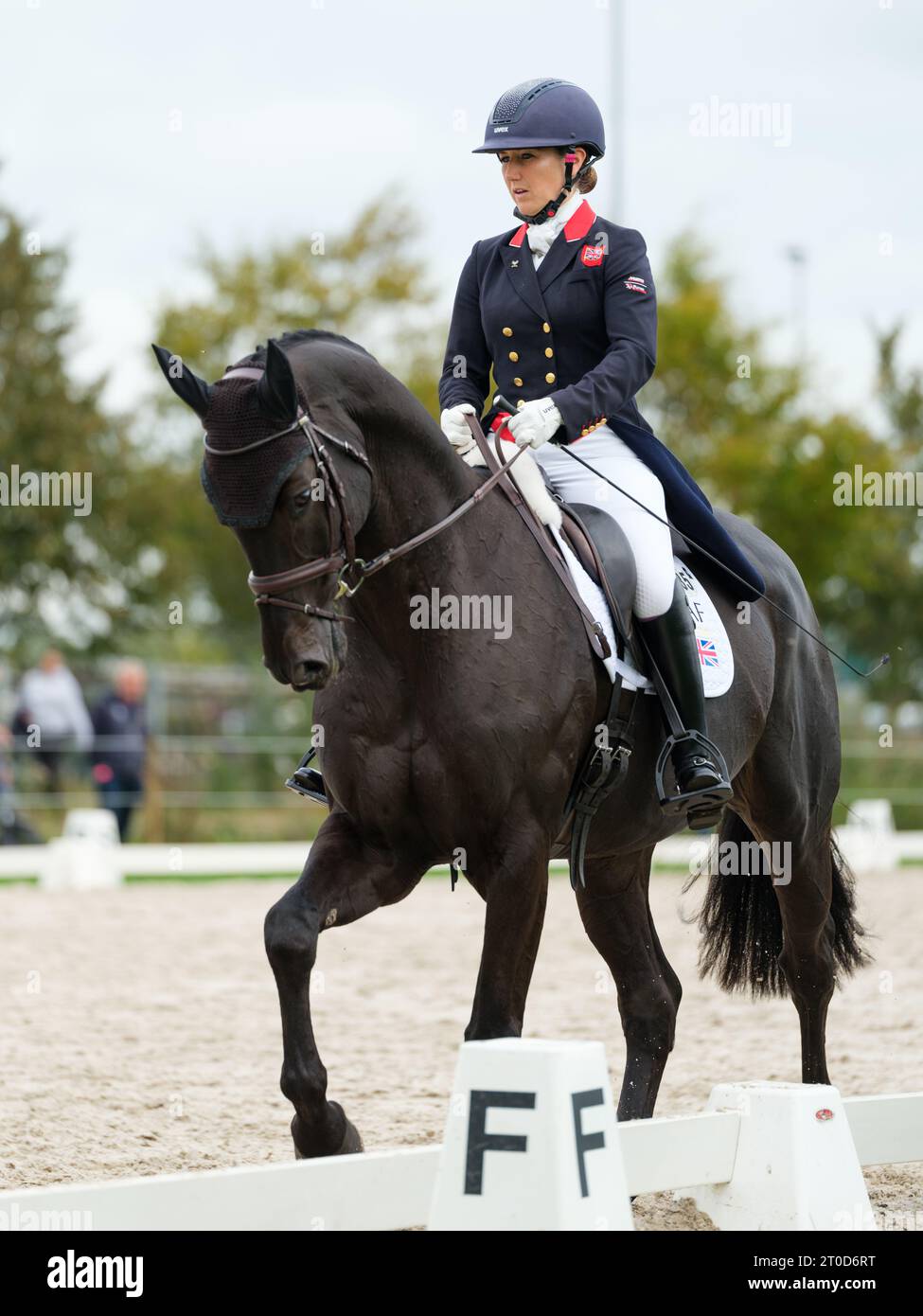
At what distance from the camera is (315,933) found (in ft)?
14.4

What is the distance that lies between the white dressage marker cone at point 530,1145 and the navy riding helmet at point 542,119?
2.60 metres

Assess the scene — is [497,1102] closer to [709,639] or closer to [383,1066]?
[709,639]

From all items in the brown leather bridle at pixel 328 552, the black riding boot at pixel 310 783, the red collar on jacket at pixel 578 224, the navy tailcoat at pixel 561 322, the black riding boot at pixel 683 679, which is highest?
the red collar on jacket at pixel 578 224

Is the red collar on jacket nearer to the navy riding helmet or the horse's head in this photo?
the navy riding helmet

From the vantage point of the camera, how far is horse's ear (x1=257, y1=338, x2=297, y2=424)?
3.86 metres

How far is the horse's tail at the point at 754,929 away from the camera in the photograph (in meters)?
6.34

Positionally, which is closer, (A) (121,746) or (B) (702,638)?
(B) (702,638)

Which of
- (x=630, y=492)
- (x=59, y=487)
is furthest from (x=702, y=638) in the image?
(x=59, y=487)

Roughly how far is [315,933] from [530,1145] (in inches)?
44.4

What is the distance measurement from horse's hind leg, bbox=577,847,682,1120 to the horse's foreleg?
122 centimetres

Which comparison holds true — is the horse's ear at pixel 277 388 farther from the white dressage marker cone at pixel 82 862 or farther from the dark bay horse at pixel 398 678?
the white dressage marker cone at pixel 82 862

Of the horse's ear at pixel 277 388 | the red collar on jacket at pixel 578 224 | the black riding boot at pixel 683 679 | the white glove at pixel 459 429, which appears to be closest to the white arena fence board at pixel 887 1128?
the black riding boot at pixel 683 679

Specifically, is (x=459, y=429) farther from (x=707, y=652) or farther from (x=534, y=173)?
(x=707, y=652)

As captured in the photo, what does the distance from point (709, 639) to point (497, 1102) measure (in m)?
2.33
